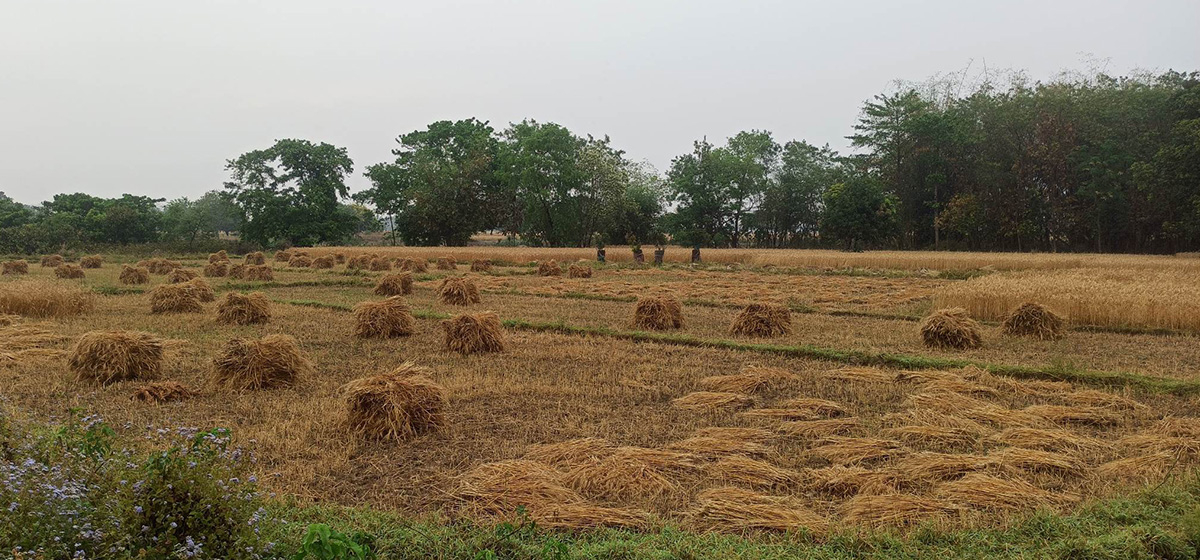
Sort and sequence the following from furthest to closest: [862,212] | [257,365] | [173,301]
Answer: [862,212], [173,301], [257,365]

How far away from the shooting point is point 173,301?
14.0m

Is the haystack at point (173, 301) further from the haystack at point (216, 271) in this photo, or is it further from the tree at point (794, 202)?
the tree at point (794, 202)

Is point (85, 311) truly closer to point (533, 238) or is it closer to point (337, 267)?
point (337, 267)

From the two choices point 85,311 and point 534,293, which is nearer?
point 85,311

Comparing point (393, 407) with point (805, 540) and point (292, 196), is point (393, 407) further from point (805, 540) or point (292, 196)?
point (292, 196)

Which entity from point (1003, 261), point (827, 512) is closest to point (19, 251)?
point (827, 512)

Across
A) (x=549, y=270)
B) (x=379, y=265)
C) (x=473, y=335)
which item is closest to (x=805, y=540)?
(x=473, y=335)

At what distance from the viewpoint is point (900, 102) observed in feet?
163

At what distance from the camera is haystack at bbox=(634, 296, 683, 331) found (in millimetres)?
12258

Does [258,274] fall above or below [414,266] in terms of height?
below

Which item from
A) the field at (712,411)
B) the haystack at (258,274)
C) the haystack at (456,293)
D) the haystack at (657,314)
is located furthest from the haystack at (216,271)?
the haystack at (657,314)

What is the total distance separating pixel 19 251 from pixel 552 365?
49.5 m

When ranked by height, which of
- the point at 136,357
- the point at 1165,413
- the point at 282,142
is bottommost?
the point at 1165,413

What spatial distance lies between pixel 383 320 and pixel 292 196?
49.3 meters
